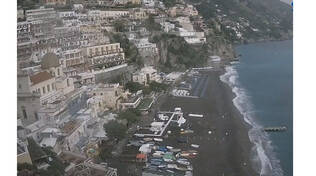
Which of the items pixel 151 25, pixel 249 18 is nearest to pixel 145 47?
pixel 151 25

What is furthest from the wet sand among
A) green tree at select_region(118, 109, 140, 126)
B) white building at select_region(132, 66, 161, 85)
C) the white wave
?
white building at select_region(132, 66, 161, 85)

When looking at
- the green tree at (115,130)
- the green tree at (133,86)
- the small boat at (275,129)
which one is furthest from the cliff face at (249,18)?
the green tree at (115,130)

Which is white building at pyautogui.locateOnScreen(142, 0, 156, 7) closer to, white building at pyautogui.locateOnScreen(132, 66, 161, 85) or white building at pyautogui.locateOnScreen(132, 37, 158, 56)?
white building at pyautogui.locateOnScreen(132, 37, 158, 56)

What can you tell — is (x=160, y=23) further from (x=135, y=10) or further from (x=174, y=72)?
(x=174, y=72)

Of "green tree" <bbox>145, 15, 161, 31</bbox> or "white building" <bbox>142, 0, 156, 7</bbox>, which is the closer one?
"green tree" <bbox>145, 15, 161, 31</bbox>

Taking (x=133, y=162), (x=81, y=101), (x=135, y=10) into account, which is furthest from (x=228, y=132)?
(x=135, y=10)

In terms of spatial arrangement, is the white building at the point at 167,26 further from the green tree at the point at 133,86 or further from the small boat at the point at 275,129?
the small boat at the point at 275,129

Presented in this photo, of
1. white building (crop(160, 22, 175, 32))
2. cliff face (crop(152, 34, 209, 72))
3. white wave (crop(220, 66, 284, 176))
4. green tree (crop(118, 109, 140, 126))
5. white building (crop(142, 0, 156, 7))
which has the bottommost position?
white wave (crop(220, 66, 284, 176))
